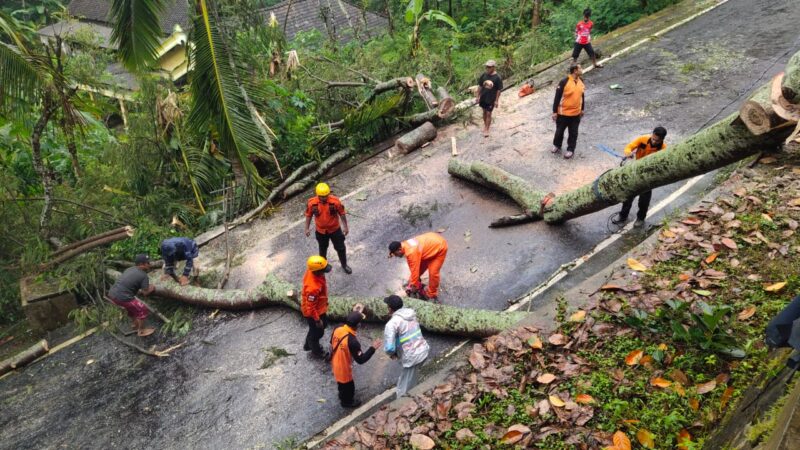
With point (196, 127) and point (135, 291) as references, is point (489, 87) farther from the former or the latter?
point (135, 291)

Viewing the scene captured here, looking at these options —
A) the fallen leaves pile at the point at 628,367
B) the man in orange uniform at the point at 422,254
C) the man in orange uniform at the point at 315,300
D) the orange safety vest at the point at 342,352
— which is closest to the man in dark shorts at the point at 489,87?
the man in orange uniform at the point at 422,254

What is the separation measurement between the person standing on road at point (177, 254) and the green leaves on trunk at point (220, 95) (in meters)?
1.66

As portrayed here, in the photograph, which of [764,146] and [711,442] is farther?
[764,146]

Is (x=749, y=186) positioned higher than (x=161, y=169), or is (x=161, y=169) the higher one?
(x=161, y=169)

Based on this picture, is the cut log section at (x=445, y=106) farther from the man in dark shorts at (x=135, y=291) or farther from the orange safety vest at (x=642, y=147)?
the man in dark shorts at (x=135, y=291)

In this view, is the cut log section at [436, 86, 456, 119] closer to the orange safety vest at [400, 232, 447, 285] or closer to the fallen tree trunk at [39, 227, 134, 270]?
the orange safety vest at [400, 232, 447, 285]

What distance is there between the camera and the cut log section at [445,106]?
12086mm

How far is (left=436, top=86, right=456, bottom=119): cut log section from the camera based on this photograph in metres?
12.1

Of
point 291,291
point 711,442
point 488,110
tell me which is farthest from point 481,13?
point 711,442

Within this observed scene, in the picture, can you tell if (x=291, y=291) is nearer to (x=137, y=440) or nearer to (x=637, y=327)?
(x=137, y=440)

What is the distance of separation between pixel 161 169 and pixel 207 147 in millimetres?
1045

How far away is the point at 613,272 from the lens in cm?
576

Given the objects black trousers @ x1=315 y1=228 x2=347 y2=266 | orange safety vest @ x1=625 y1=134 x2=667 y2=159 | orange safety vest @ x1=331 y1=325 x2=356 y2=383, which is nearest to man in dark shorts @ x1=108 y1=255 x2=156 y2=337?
black trousers @ x1=315 y1=228 x2=347 y2=266

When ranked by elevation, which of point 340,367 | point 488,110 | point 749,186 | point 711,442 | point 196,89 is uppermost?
point 196,89
